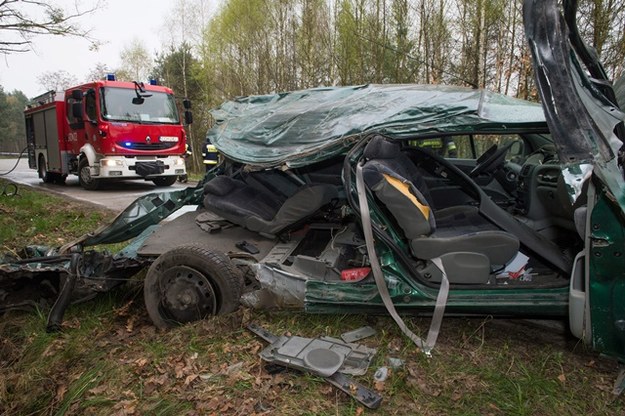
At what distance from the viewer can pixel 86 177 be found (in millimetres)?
11234

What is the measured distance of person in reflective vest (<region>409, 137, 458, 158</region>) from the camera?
3.75m

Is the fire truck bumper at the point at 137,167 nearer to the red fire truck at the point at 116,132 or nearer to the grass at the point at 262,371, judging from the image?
the red fire truck at the point at 116,132

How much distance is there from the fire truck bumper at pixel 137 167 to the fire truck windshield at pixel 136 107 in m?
0.93

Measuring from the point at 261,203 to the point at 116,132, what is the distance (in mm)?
8007

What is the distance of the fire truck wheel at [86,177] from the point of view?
11.1 metres

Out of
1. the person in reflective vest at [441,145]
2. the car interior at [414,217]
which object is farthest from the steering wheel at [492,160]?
the person in reflective vest at [441,145]

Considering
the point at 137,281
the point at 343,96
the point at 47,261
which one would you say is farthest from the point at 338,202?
the point at 47,261

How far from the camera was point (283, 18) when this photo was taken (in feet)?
58.3

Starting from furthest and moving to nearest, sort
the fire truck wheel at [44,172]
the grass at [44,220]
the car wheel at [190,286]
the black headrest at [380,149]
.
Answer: the fire truck wheel at [44,172] < the grass at [44,220] < the car wheel at [190,286] < the black headrest at [380,149]

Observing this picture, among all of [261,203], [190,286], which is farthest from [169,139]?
[190,286]

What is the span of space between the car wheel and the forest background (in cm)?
275

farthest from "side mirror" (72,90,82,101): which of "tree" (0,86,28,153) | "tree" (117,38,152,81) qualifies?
"tree" (0,86,28,153)

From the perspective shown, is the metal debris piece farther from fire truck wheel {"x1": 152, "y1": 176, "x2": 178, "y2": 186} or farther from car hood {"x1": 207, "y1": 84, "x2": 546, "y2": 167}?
fire truck wheel {"x1": 152, "y1": 176, "x2": 178, "y2": 186}

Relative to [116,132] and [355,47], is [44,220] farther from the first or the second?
[355,47]
